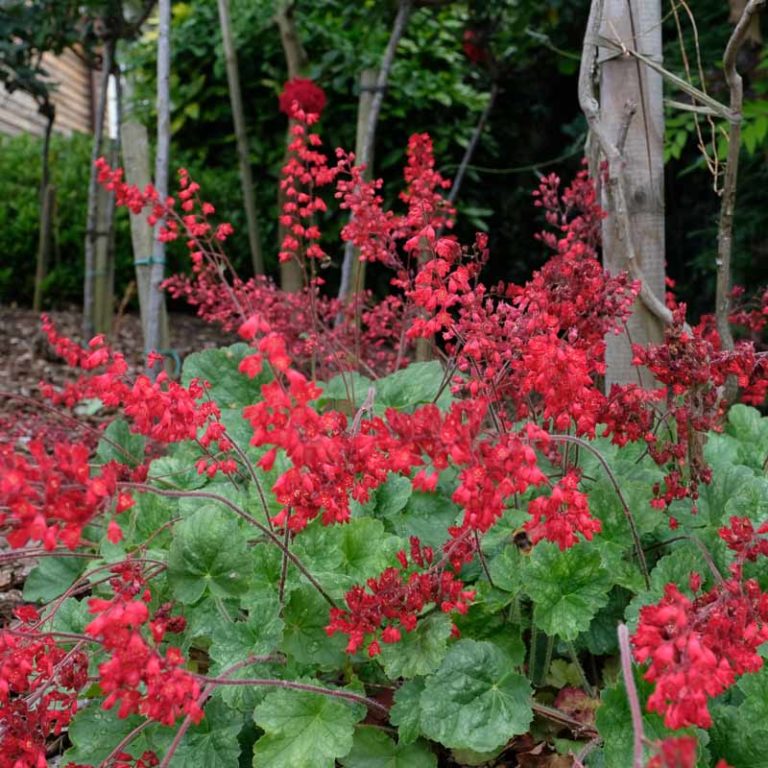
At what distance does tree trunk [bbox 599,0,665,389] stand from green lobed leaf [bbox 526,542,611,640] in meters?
0.78

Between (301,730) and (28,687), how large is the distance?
0.46 meters

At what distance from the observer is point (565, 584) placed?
5.24ft

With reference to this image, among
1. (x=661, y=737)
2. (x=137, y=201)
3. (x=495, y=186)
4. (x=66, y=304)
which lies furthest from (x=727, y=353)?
(x=66, y=304)

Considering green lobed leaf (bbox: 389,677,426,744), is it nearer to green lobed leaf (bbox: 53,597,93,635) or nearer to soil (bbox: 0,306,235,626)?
green lobed leaf (bbox: 53,597,93,635)

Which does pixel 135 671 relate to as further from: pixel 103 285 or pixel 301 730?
pixel 103 285

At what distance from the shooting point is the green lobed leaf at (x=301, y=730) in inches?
55.6

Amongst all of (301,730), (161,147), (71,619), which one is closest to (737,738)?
(301,730)

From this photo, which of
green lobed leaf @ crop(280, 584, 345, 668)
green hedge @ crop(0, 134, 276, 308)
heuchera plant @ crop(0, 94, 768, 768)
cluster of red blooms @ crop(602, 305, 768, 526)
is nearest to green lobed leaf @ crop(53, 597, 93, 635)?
heuchera plant @ crop(0, 94, 768, 768)

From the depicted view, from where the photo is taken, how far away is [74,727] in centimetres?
156

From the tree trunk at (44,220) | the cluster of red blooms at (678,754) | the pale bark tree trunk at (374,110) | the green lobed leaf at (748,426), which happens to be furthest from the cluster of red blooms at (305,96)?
the cluster of red blooms at (678,754)

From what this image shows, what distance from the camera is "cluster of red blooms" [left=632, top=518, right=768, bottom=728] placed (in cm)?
96

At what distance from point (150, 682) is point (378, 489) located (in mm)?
933

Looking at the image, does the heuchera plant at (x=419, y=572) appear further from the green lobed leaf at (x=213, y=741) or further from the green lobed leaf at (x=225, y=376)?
the green lobed leaf at (x=225, y=376)

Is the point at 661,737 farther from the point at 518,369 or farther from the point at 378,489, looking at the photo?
the point at 378,489
